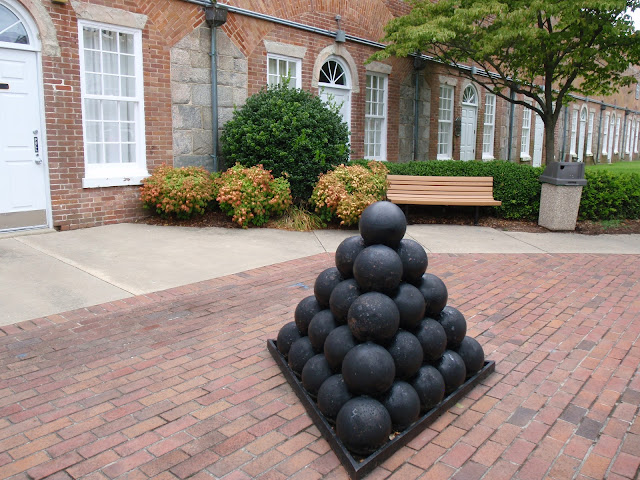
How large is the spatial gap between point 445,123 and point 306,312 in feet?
46.7

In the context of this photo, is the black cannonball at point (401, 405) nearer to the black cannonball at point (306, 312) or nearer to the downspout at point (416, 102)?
the black cannonball at point (306, 312)

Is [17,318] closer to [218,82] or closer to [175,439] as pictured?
[175,439]

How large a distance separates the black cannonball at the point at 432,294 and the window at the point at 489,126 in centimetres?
1653

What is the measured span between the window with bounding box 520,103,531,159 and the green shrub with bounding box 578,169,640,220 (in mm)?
11493

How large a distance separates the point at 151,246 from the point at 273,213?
8.53 ft

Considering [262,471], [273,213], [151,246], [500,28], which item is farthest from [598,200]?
[262,471]

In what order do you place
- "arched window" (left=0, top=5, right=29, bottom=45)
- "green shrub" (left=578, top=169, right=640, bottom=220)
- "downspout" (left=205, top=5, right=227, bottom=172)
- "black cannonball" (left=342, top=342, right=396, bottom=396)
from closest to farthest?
"black cannonball" (left=342, top=342, right=396, bottom=396) < "arched window" (left=0, top=5, right=29, bottom=45) < "downspout" (left=205, top=5, right=227, bottom=172) < "green shrub" (left=578, top=169, right=640, bottom=220)

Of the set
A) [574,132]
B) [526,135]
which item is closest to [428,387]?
[526,135]

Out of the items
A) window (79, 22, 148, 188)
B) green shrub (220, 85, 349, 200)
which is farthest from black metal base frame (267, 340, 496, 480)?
window (79, 22, 148, 188)

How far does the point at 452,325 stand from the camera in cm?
368

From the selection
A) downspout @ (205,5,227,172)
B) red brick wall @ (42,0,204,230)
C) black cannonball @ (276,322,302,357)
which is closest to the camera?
black cannonball @ (276,322,302,357)

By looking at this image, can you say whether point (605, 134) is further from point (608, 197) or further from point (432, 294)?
point (432, 294)

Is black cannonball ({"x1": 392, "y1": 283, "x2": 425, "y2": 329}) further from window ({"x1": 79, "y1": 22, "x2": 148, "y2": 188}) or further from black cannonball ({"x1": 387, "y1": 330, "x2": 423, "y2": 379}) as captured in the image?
window ({"x1": 79, "y1": 22, "x2": 148, "y2": 188})

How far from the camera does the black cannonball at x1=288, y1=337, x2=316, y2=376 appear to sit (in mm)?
3637
